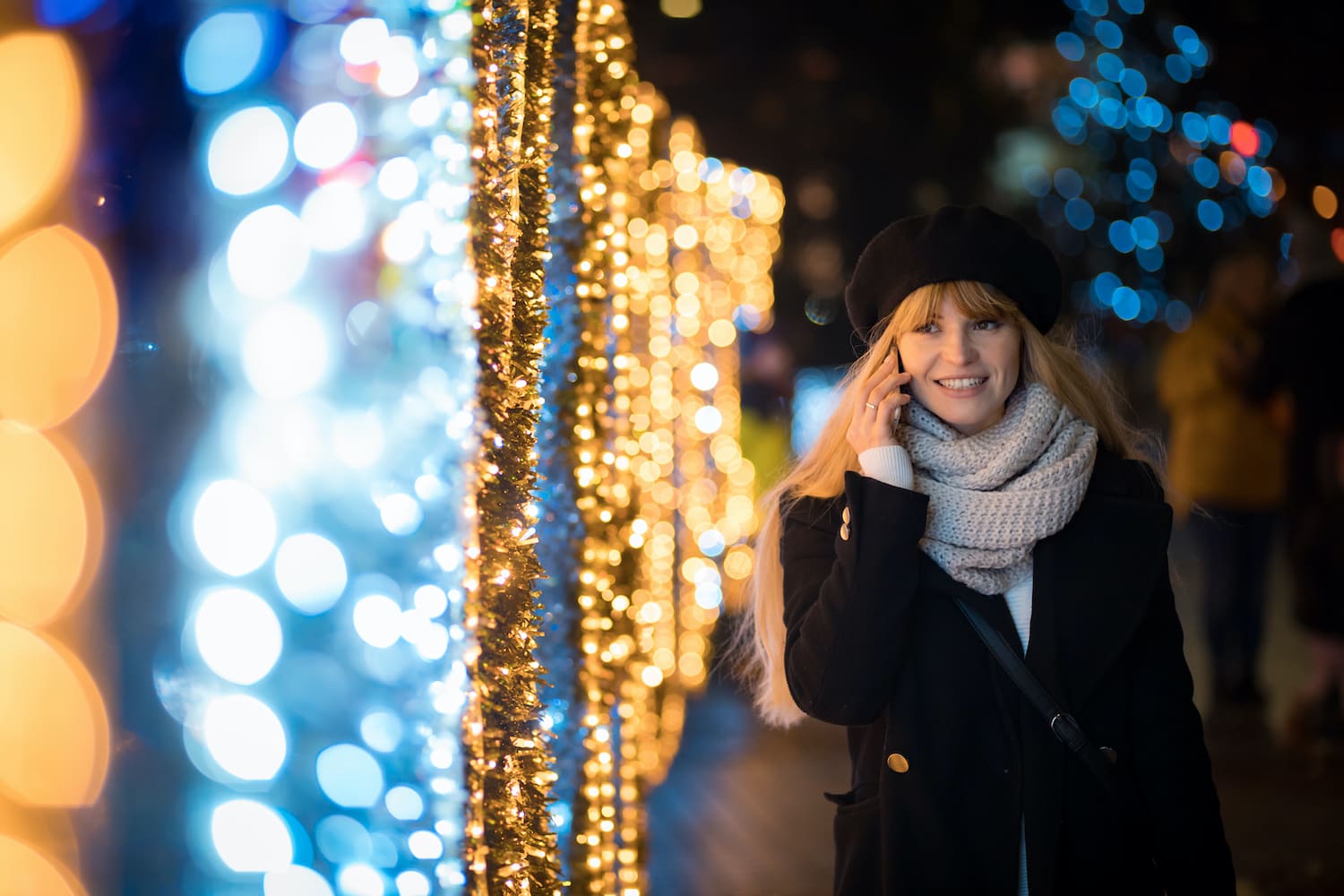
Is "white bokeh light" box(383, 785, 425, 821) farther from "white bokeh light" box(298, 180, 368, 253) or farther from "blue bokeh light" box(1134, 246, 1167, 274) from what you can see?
"blue bokeh light" box(1134, 246, 1167, 274)

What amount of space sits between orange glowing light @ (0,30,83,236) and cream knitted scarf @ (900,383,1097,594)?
62.7 inches

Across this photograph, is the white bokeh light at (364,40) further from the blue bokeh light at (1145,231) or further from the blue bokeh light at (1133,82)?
the blue bokeh light at (1145,231)

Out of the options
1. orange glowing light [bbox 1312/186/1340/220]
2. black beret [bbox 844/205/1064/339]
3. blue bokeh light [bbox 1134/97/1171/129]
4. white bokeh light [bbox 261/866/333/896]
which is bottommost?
white bokeh light [bbox 261/866/333/896]

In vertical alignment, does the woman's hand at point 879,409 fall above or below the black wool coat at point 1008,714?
above

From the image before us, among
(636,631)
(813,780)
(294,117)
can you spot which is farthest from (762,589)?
(813,780)

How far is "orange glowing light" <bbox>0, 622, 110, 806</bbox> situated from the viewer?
2.23m

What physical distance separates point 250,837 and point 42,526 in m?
0.91

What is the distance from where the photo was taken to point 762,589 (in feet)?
8.30

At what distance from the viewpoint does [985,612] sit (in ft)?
7.02

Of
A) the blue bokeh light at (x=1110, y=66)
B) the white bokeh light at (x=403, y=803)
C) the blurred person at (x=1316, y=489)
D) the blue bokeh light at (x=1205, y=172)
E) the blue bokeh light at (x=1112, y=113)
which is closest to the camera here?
the white bokeh light at (x=403, y=803)

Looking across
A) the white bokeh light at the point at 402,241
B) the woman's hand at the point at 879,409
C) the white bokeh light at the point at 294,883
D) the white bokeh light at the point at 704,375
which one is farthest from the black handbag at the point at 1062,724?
the white bokeh light at the point at 704,375

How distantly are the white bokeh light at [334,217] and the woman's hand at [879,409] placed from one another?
132 cm

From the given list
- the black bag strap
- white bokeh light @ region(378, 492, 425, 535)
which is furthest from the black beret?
white bokeh light @ region(378, 492, 425, 535)

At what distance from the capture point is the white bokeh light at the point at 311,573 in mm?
2822
